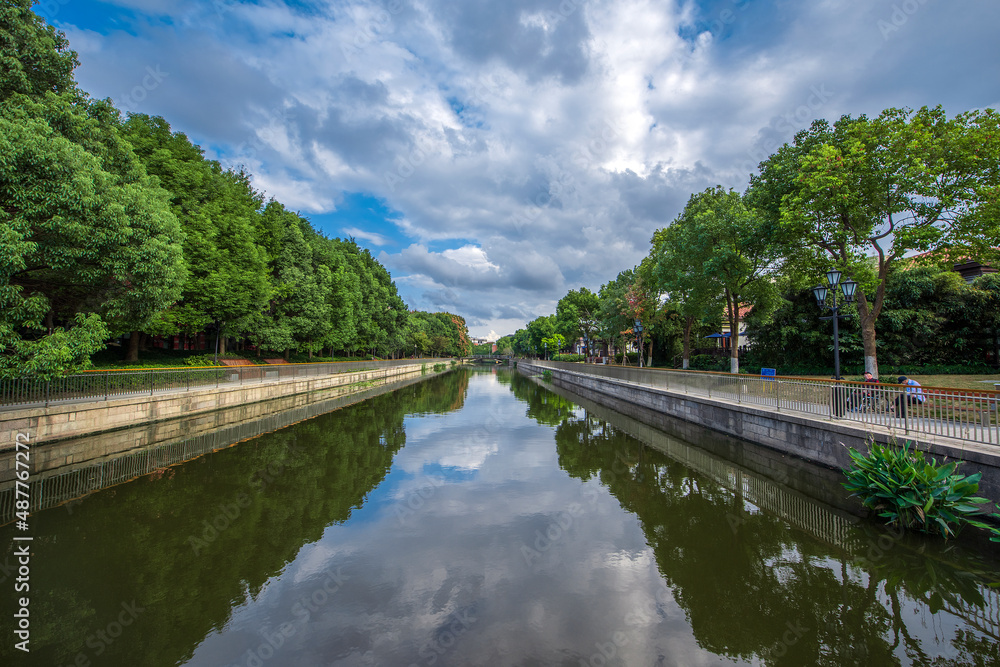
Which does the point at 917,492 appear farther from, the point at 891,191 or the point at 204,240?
the point at 204,240

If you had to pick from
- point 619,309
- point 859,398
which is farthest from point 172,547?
point 619,309

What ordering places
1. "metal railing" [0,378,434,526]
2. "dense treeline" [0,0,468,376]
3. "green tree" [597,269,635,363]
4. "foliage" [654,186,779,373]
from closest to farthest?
"metal railing" [0,378,434,526] < "dense treeline" [0,0,468,376] < "foliage" [654,186,779,373] < "green tree" [597,269,635,363]

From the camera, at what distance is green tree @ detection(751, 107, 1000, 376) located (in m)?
11.9

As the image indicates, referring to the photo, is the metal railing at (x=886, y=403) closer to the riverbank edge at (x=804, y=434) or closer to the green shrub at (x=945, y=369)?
the riverbank edge at (x=804, y=434)

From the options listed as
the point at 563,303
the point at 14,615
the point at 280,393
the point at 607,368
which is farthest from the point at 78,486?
the point at 563,303

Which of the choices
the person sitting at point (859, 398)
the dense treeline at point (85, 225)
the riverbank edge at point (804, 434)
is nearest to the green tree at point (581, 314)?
the riverbank edge at point (804, 434)

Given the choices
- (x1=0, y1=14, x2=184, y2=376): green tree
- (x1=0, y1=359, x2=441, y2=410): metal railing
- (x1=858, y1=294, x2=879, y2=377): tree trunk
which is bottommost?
(x1=0, y1=359, x2=441, y2=410): metal railing

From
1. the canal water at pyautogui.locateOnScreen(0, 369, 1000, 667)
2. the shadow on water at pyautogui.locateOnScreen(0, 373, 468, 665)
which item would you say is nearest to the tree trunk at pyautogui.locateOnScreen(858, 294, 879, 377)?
the canal water at pyautogui.locateOnScreen(0, 369, 1000, 667)

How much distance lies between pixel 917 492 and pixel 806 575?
99.2 inches

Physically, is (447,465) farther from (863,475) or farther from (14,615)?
(863,475)

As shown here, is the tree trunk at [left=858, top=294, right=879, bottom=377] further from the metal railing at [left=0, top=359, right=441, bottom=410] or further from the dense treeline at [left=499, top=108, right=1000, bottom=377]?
the metal railing at [left=0, top=359, right=441, bottom=410]

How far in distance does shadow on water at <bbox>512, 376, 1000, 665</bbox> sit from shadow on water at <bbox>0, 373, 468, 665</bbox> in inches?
222

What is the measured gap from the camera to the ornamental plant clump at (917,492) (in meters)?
5.68

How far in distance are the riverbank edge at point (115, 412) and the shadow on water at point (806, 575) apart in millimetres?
15049
